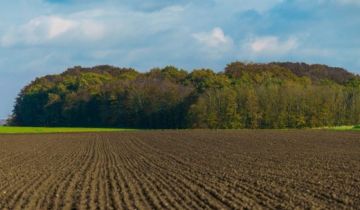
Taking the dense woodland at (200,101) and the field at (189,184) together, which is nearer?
the field at (189,184)

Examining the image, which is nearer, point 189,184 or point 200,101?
point 189,184

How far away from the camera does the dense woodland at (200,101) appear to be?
93.3m

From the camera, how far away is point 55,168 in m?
27.8

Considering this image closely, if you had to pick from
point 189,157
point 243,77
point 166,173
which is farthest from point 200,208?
point 243,77

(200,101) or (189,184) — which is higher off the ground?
Result: (200,101)

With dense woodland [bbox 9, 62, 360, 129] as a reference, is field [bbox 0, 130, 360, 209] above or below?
below

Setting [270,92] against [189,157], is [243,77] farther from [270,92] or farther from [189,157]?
[189,157]

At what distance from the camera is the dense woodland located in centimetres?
9331

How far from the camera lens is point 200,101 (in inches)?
3752

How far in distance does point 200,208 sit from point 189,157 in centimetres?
1879

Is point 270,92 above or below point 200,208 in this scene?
above

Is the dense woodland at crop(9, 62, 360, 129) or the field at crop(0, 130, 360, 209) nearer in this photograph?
the field at crop(0, 130, 360, 209)

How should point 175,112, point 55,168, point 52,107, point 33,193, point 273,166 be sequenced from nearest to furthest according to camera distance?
point 33,193 → point 273,166 → point 55,168 → point 175,112 → point 52,107

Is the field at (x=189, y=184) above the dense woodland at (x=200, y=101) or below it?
below
